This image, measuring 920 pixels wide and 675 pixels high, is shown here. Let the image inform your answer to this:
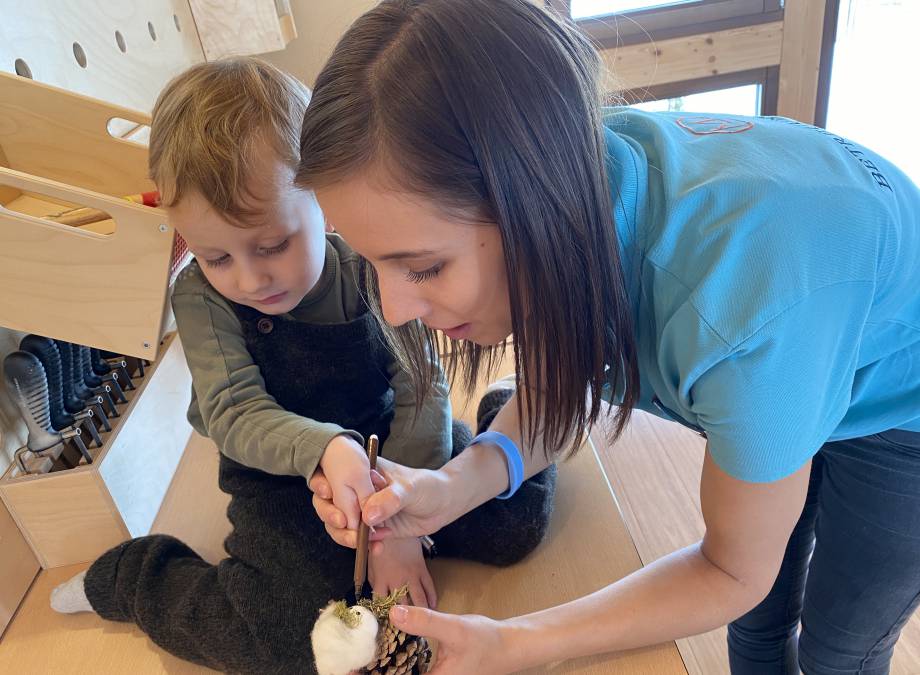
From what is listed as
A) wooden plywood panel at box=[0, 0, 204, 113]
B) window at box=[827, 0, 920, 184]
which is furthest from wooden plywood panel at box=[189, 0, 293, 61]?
window at box=[827, 0, 920, 184]

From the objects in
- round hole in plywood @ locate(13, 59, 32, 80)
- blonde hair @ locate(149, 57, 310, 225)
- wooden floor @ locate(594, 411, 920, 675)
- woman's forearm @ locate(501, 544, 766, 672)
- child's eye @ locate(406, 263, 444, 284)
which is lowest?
wooden floor @ locate(594, 411, 920, 675)

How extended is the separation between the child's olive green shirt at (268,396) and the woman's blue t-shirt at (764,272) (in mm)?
348

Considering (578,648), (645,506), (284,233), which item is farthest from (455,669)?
(645,506)

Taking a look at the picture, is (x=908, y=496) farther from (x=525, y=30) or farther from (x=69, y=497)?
(x=69, y=497)

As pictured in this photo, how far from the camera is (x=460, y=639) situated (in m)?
0.59

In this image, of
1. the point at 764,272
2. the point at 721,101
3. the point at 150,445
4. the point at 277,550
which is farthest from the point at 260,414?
the point at 721,101

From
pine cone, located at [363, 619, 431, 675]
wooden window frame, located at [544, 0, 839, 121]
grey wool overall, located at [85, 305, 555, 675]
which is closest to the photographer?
pine cone, located at [363, 619, 431, 675]

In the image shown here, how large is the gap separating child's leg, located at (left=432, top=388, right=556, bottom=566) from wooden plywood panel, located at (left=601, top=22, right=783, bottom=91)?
80.2 inches

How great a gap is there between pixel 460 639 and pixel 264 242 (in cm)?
43

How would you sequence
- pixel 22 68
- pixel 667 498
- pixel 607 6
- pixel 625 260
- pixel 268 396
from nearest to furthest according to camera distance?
pixel 625 260 < pixel 268 396 < pixel 22 68 < pixel 667 498 < pixel 607 6

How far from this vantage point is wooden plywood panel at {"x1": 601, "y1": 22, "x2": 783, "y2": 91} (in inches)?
98.0

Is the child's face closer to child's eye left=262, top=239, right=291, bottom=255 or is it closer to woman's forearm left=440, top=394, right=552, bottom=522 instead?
child's eye left=262, top=239, right=291, bottom=255

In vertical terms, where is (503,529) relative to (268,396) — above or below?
below

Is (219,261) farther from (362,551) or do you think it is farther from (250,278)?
(362,551)
